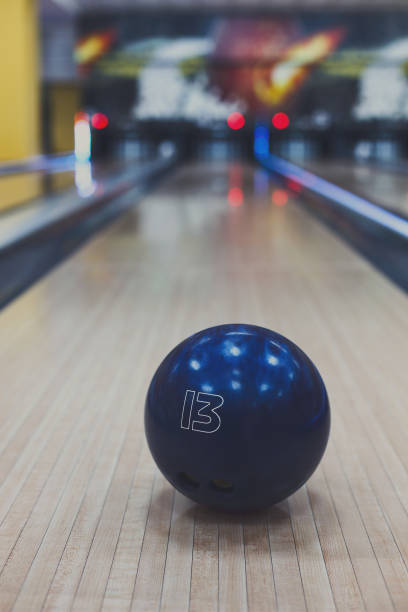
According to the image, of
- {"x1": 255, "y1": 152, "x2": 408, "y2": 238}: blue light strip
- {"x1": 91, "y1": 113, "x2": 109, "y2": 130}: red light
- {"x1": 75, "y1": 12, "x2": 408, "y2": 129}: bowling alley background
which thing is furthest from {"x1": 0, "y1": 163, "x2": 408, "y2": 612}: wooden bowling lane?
{"x1": 91, "y1": 113, "x2": 109, "y2": 130}: red light

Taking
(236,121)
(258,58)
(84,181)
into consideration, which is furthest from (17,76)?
(258,58)

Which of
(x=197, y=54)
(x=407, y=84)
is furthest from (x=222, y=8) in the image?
(x=407, y=84)

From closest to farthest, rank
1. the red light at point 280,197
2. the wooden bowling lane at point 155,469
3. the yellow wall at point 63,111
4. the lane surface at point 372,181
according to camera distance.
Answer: the wooden bowling lane at point 155,469 < the lane surface at point 372,181 < the red light at point 280,197 < the yellow wall at point 63,111

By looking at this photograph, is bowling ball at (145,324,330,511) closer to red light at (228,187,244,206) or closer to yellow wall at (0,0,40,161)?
red light at (228,187,244,206)

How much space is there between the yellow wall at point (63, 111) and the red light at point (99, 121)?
8.71ft

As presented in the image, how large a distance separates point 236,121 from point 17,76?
499cm

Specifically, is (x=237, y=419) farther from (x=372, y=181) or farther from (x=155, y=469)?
(x=372, y=181)

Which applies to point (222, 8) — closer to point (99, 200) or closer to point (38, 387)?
point (99, 200)

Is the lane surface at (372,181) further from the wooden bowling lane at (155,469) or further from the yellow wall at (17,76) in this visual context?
the yellow wall at (17,76)

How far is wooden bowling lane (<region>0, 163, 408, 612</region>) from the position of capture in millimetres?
1389

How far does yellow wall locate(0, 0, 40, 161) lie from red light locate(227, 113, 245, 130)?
4.33m

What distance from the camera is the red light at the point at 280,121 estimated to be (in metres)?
15.2

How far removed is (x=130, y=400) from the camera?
2352 mm

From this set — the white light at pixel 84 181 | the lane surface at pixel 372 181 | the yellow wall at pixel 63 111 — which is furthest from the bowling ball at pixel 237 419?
the yellow wall at pixel 63 111
